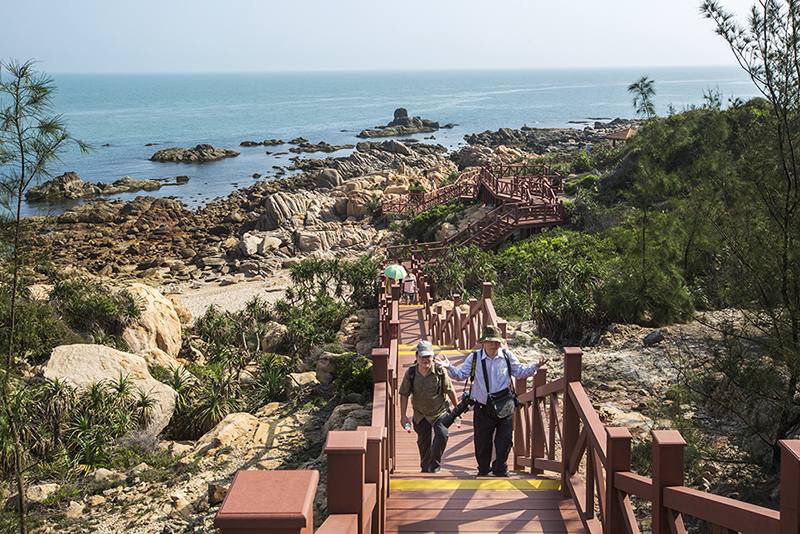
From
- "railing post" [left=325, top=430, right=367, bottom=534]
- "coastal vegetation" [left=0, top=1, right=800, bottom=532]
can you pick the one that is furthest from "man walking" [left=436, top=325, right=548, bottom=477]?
"railing post" [left=325, top=430, right=367, bottom=534]

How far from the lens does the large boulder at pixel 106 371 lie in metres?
12.2

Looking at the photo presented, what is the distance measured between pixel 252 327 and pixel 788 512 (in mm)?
19749

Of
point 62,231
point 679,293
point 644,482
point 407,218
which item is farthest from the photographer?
point 62,231

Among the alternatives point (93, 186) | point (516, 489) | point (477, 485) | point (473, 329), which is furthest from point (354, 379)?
point (93, 186)

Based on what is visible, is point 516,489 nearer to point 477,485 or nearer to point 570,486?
point 477,485

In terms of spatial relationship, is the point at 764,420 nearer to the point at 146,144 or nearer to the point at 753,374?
the point at 753,374

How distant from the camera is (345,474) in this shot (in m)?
2.78

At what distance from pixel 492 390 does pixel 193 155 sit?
271 ft

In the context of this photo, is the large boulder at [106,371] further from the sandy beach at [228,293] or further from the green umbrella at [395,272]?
the sandy beach at [228,293]

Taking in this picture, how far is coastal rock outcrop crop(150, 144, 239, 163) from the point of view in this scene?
79.8 metres

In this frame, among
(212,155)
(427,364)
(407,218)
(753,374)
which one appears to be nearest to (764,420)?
(753,374)

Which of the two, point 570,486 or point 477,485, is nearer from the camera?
point 570,486

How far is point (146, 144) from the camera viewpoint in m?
94.8

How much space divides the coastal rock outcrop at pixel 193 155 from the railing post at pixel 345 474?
83.1 m
